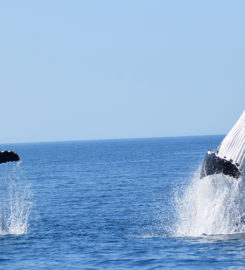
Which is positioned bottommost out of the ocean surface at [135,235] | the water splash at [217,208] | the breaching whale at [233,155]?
the ocean surface at [135,235]

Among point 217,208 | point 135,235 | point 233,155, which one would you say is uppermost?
point 233,155

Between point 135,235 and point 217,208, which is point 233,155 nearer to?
point 217,208

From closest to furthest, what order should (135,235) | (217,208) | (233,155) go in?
(233,155) → (217,208) → (135,235)

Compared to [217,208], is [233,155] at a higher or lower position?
higher

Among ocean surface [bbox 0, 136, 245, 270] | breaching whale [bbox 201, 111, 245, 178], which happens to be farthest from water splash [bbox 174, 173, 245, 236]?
breaching whale [bbox 201, 111, 245, 178]

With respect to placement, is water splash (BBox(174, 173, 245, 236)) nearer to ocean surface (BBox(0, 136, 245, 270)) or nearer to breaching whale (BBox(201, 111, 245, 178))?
ocean surface (BBox(0, 136, 245, 270))

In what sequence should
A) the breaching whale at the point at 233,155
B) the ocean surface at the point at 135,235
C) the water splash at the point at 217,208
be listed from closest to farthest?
the breaching whale at the point at 233,155 → the ocean surface at the point at 135,235 → the water splash at the point at 217,208

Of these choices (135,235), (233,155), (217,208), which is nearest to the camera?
(233,155)

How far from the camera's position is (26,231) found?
34.9 m

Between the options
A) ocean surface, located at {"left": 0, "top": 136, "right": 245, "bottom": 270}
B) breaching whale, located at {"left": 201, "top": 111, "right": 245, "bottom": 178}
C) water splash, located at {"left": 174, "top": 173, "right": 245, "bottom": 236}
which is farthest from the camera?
water splash, located at {"left": 174, "top": 173, "right": 245, "bottom": 236}

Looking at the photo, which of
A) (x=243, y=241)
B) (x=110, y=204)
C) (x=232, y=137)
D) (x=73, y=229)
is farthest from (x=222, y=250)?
(x=110, y=204)

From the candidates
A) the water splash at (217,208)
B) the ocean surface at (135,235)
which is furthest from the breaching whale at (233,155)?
the water splash at (217,208)

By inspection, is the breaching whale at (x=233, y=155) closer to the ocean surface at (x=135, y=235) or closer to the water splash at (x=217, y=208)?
the ocean surface at (x=135, y=235)

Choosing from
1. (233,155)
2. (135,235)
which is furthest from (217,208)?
(233,155)
